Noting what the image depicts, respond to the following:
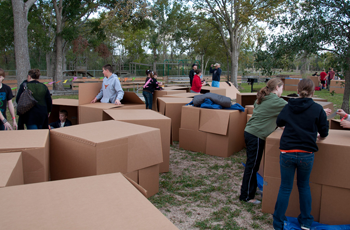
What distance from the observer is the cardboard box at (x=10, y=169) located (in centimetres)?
160

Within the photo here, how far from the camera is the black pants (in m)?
3.23

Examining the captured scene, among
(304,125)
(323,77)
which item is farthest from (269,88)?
(323,77)

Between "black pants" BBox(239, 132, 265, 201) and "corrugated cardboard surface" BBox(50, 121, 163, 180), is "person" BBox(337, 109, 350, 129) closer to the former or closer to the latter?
"black pants" BBox(239, 132, 265, 201)

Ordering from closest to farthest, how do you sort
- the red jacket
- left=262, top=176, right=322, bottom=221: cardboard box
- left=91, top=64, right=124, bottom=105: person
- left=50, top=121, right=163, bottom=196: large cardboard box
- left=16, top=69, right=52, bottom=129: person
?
left=50, top=121, right=163, bottom=196: large cardboard box, left=262, top=176, right=322, bottom=221: cardboard box, left=16, top=69, right=52, bottom=129: person, left=91, top=64, right=124, bottom=105: person, the red jacket

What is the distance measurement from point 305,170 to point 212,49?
30409 mm

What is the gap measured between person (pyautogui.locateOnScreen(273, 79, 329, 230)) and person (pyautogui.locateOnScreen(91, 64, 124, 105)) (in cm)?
323

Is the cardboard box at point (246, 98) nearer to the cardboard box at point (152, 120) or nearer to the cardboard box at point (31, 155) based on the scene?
the cardboard box at point (152, 120)

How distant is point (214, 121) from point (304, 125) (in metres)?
2.46

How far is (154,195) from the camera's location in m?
A: 3.46

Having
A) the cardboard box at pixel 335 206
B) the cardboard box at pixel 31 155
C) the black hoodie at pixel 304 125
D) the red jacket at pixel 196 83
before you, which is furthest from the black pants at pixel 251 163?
the red jacket at pixel 196 83

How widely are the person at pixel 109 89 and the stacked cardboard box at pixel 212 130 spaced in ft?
4.35

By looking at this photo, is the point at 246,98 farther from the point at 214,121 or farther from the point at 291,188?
the point at 291,188

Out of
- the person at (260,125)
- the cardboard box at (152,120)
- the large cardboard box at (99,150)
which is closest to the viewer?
the large cardboard box at (99,150)

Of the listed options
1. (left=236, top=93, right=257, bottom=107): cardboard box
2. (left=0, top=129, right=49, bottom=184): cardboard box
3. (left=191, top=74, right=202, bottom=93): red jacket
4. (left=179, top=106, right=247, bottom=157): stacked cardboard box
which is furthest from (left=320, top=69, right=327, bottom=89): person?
(left=0, top=129, right=49, bottom=184): cardboard box
